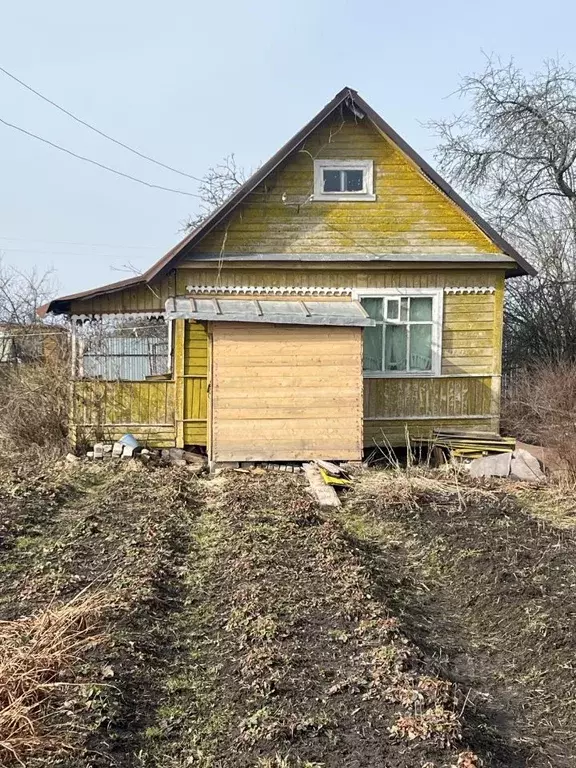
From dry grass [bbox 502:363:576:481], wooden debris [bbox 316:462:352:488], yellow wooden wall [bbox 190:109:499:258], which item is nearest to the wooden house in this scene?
yellow wooden wall [bbox 190:109:499:258]

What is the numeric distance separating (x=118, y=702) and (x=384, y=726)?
1.48 meters

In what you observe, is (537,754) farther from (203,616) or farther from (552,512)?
(552,512)

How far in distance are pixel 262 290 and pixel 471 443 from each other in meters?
4.62

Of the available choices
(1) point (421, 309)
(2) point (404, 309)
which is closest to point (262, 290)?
(2) point (404, 309)

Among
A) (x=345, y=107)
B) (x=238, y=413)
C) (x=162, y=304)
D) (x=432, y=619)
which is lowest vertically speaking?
(x=432, y=619)

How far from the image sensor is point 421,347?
13.1 meters

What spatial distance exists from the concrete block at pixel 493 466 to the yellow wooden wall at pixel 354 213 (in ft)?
12.5

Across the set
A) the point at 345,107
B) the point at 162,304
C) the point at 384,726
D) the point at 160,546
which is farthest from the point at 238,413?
the point at 384,726

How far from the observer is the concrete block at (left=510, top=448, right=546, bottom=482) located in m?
10.9

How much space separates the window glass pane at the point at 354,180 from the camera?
42.7ft

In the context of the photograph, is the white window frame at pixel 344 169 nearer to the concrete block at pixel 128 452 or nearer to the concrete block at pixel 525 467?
the concrete block at pixel 525 467

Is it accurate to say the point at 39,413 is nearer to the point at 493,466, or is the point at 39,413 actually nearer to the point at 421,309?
the point at 421,309

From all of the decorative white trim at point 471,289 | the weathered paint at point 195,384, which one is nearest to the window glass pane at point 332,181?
the decorative white trim at point 471,289

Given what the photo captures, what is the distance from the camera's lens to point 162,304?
12.5m
